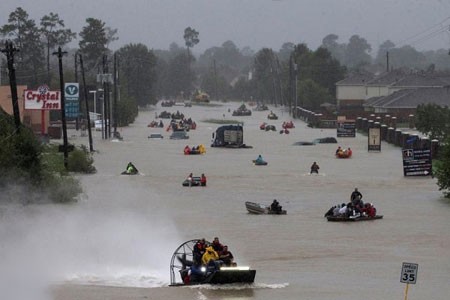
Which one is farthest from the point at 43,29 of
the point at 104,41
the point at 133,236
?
the point at 133,236

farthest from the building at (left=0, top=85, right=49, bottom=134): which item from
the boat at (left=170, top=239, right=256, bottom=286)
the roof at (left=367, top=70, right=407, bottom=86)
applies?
the roof at (left=367, top=70, right=407, bottom=86)

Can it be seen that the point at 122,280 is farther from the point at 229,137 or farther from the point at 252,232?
the point at 229,137

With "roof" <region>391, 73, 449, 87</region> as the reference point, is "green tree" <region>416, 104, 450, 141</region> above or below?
below

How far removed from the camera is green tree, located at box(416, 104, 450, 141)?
89062 mm

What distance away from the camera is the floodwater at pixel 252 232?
3155cm

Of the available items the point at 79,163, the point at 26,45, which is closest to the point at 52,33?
the point at 26,45

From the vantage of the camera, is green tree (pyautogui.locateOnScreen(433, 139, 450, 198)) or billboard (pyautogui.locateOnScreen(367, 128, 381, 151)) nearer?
green tree (pyautogui.locateOnScreen(433, 139, 450, 198))

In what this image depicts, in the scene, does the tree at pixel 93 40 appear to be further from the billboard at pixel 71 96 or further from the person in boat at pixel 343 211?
the person in boat at pixel 343 211

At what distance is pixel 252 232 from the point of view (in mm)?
42688

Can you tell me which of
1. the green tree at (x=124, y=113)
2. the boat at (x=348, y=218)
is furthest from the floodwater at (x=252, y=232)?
the green tree at (x=124, y=113)

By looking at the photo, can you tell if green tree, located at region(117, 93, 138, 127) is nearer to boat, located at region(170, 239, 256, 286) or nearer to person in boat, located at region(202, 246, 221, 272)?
boat, located at region(170, 239, 256, 286)

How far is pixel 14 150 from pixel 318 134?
72064mm

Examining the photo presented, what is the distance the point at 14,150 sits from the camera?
155 ft

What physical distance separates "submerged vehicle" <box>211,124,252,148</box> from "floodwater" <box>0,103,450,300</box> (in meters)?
18.7
